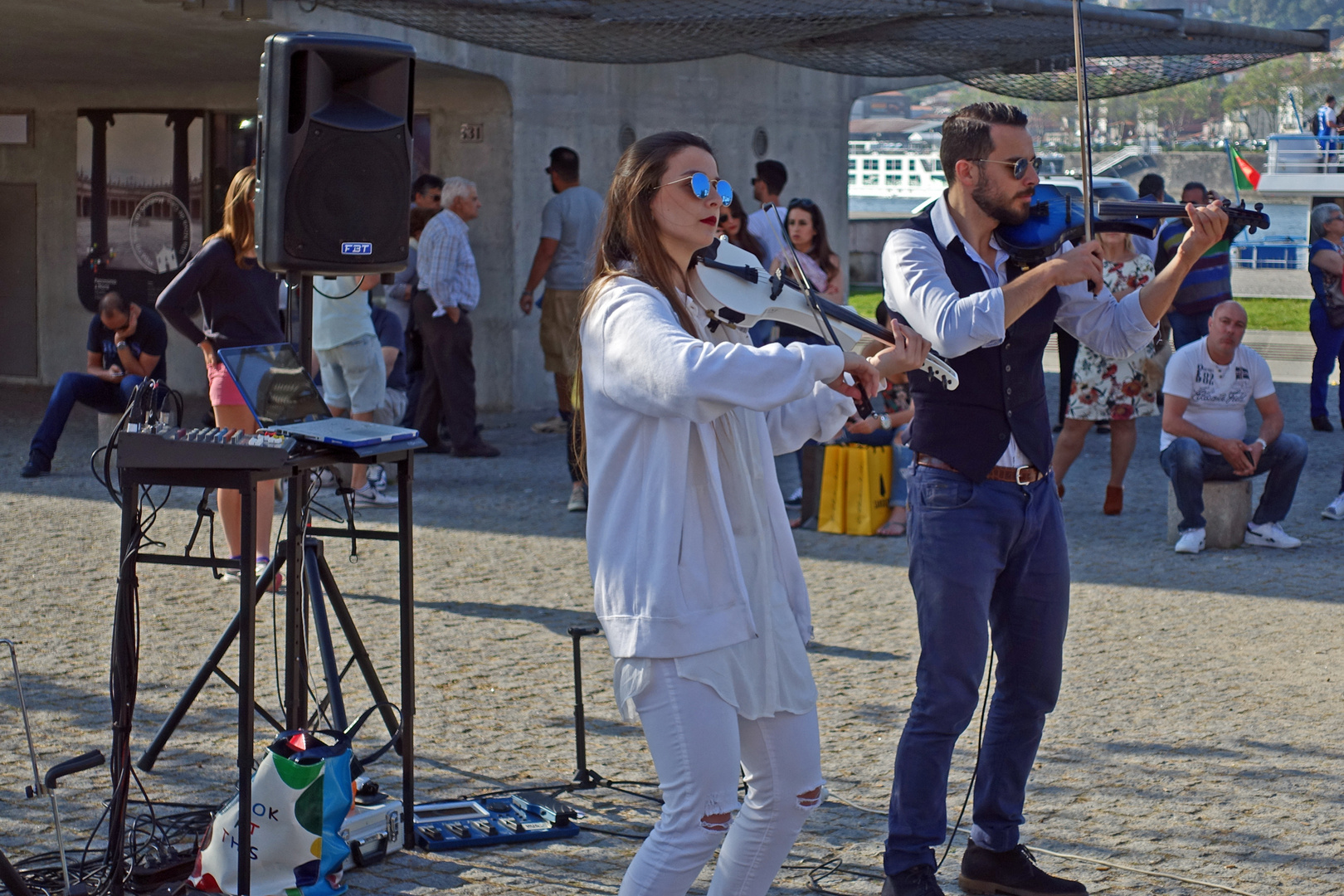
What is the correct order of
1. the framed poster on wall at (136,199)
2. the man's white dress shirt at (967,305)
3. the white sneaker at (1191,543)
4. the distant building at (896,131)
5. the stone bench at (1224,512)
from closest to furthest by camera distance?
the man's white dress shirt at (967,305), the white sneaker at (1191,543), the stone bench at (1224,512), the framed poster on wall at (136,199), the distant building at (896,131)

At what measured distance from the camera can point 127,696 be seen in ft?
12.8

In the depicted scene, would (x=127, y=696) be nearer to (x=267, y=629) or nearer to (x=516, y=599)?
(x=267, y=629)

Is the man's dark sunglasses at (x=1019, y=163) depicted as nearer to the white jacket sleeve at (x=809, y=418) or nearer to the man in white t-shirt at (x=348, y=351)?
the white jacket sleeve at (x=809, y=418)

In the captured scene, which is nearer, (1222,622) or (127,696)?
(127,696)

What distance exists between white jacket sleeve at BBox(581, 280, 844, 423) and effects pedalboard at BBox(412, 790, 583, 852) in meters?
1.86

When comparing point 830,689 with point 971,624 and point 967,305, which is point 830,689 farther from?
point 967,305

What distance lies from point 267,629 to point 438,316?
15.4ft

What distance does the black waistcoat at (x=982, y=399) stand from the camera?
12.3 ft

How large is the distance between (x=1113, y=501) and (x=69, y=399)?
6.85 meters

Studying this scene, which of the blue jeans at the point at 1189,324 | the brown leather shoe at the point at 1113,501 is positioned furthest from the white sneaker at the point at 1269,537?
the blue jeans at the point at 1189,324

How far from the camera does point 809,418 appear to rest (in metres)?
3.15

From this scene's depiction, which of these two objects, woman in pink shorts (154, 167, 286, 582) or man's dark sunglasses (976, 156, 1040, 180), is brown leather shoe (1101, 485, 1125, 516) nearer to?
woman in pink shorts (154, 167, 286, 582)

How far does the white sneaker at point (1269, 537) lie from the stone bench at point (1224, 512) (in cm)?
9

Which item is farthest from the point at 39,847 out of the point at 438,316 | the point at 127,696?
the point at 438,316
